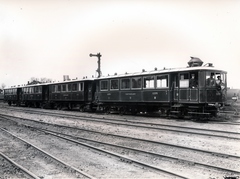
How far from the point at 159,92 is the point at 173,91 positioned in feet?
3.48

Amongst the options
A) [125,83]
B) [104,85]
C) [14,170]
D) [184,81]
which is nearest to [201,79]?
[184,81]

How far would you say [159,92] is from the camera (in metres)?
16.4

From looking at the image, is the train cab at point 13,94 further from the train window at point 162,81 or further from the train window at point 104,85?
the train window at point 162,81

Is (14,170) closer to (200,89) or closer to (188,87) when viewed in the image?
(200,89)

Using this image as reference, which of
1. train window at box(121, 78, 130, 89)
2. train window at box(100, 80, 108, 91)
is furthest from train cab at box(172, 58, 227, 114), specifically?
train window at box(100, 80, 108, 91)

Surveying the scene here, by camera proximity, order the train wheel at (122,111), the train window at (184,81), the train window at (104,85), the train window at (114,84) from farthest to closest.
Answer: the train window at (104,85) → the train wheel at (122,111) → the train window at (114,84) → the train window at (184,81)

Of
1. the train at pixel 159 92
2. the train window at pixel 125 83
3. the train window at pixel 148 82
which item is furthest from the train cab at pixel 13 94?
the train window at pixel 148 82

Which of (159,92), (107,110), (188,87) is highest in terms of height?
(188,87)

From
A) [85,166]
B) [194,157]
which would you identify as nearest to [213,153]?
[194,157]

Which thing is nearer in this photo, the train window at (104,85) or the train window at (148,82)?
the train window at (148,82)

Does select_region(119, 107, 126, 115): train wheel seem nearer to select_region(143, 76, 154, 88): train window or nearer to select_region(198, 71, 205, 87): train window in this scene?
select_region(143, 76, 154, 88): train window

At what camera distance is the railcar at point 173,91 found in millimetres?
14258

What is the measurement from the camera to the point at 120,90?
19.8 m

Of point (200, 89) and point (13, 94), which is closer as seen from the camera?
point (200, 89)
